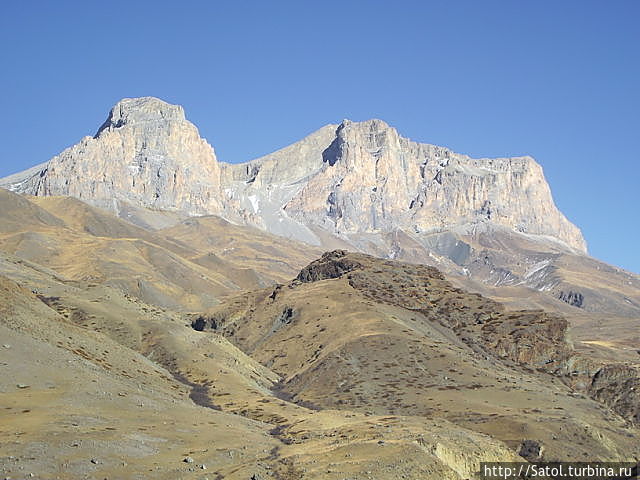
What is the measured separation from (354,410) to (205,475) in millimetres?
68358

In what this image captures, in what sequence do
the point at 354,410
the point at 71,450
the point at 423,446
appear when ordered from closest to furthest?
the point at 71,450
the point at 423,446
the point at 354,410

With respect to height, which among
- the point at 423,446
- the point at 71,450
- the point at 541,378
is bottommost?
the point at 71,450

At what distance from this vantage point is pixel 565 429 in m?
139

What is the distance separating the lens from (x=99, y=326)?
176m

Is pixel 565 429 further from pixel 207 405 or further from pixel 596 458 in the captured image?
pixel 207 405

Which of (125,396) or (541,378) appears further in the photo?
(541,378)

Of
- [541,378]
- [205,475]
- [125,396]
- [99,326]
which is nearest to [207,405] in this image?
[125,396]

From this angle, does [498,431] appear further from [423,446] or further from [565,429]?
[423,446]

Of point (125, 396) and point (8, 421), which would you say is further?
point (125, 396)

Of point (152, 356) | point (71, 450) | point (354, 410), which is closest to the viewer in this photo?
point (71, 450)

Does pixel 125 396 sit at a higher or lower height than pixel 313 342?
lower

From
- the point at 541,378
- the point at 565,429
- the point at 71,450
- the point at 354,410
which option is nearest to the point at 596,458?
the point at 565,429

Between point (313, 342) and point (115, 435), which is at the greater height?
point (313, 342)

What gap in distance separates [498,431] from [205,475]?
200ft
